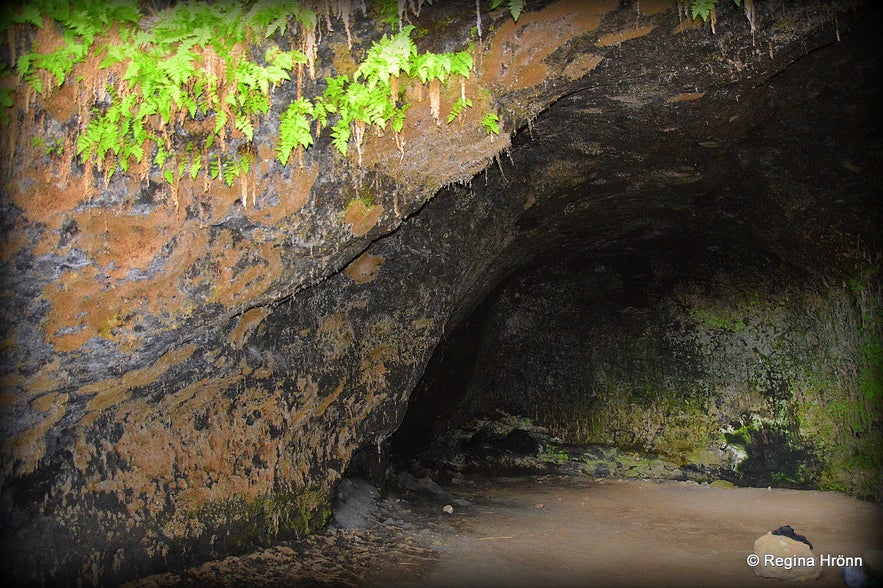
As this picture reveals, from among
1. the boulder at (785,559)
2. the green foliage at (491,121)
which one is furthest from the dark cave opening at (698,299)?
the boulder at (785,559)

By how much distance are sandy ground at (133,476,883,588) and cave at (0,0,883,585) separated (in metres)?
0.71

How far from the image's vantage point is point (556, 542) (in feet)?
21.6

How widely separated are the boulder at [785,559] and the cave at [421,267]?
160 inches

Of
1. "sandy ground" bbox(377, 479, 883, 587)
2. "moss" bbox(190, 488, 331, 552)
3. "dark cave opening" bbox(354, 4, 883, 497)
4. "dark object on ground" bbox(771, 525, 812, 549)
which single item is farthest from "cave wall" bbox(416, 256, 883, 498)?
"moss" bbox(190, 488, 331, 552)

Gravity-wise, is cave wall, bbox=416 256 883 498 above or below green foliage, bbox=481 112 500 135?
below

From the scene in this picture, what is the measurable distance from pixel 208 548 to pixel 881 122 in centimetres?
872

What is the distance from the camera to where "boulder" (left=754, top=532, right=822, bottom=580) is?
15.7 feet

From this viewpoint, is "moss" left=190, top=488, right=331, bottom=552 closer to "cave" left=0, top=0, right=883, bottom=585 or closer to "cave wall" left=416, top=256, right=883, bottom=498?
"cave" left=0, top=0, right=883, bottom=585

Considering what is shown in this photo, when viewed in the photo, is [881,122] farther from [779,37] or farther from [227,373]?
[227,373]

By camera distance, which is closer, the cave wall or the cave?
the cave

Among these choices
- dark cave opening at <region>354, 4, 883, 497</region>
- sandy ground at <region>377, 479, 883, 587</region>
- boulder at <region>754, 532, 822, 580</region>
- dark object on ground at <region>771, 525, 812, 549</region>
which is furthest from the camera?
dark cave opening at <region>354, 4, 883, 497</region>

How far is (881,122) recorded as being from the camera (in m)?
6.24

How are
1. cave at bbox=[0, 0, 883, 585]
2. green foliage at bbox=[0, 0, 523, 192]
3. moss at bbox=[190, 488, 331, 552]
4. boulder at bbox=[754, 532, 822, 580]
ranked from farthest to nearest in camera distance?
1. moss at bbox=[190, 488, 331, 552]
2. boulder at bbox=[754, 532, 822, 580]
3. cave at bbox=[0, 0, 883, 585]
4. green foliage at bbox=[0, 0, 523, 192]

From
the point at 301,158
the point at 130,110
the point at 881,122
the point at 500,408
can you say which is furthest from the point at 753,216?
the point at 130,110
